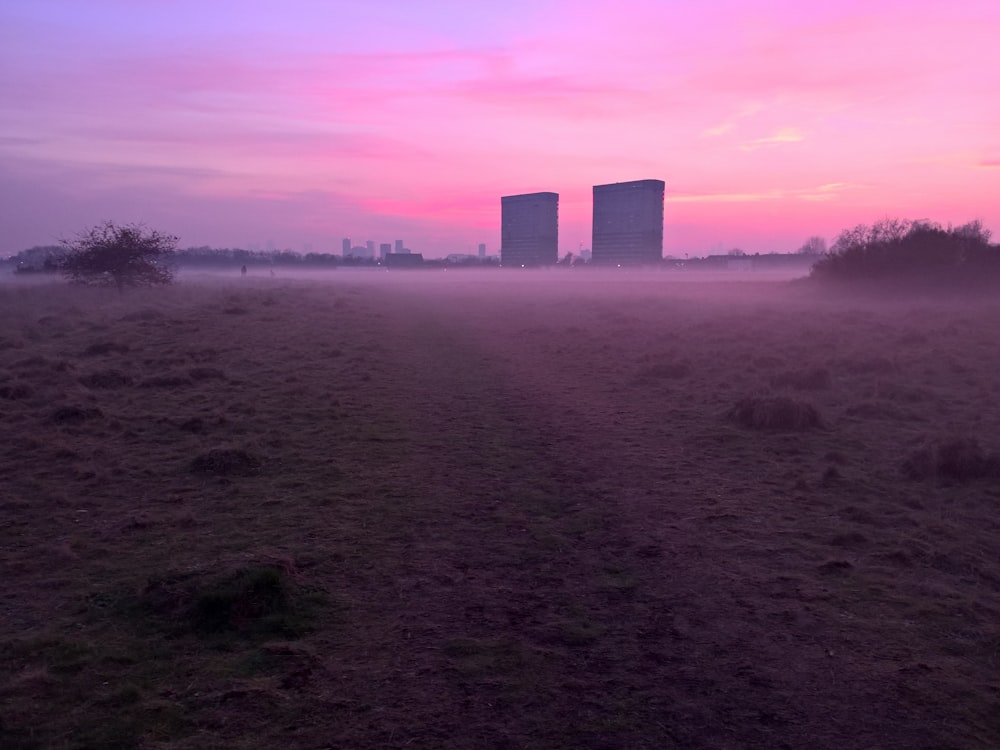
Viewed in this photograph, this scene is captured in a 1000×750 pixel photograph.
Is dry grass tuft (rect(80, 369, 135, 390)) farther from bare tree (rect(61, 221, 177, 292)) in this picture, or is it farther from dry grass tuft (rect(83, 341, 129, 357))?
bare tree (rect(61, 221, 177, 292))

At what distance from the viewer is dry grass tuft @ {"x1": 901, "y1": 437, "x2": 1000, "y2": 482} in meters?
8.93

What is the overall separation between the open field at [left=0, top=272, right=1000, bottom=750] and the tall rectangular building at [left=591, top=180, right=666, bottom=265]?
105028 millimetres

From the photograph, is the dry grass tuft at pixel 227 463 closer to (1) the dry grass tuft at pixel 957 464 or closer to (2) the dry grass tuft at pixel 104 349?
(1) the dry grass tuft at pixel 957 464

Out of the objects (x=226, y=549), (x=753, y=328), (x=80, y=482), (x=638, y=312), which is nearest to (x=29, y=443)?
(x=80, y=482)

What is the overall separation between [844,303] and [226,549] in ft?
140

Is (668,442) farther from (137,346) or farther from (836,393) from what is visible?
→ (137,346)

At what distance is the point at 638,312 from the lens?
35.2 m

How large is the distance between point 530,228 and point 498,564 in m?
135

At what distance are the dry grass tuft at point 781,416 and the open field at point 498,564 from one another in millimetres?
49

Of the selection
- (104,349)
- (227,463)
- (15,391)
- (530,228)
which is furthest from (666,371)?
(530,228)

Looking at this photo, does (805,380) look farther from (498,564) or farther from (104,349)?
(104,349)

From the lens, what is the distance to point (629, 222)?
118938mm

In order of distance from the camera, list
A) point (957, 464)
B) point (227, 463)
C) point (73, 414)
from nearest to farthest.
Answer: point (957, 464)
point (227, 463)
point (73, 414)

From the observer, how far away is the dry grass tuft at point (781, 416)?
11.6m
